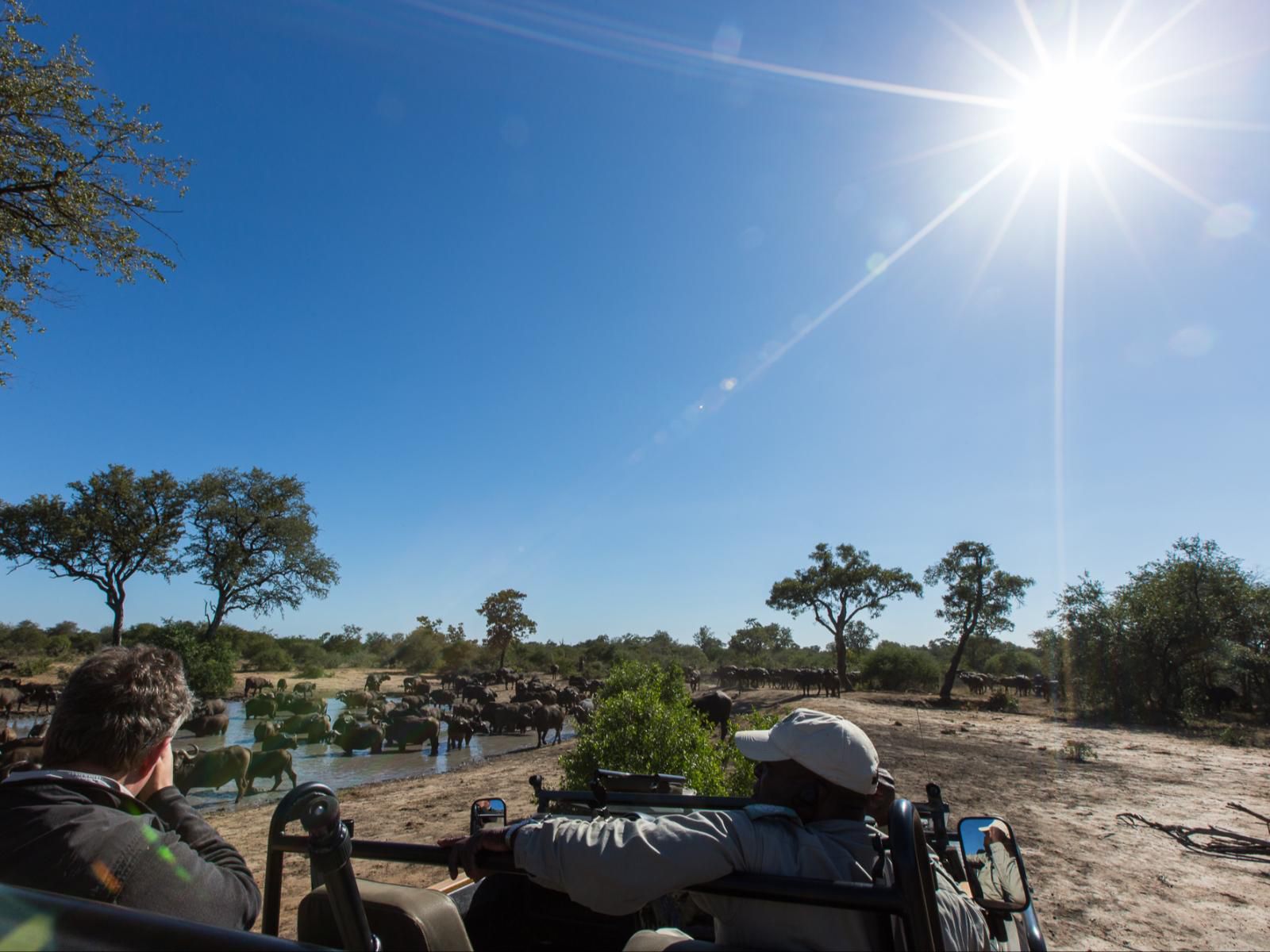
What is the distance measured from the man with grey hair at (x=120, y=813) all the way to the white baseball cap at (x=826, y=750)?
160cm

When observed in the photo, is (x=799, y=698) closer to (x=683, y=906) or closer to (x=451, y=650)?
(x=683, y=906)

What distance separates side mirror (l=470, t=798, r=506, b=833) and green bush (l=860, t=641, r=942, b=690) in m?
43.7

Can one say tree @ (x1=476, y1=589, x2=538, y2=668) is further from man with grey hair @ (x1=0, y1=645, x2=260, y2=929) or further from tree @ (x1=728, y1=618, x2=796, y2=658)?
man with grey hair @ (x1=0, y1=645, x2=260, y2=929)

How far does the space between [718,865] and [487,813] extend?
1.39 meters

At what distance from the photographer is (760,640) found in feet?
276

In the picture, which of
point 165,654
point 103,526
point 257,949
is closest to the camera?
point 257,949

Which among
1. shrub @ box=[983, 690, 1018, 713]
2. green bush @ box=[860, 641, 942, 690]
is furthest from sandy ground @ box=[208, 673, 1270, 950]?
green bush @ box=[860, 641, 942, 690]

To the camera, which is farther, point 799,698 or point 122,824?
point 799,698

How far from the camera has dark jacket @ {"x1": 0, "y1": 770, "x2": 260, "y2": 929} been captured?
1.65 metres

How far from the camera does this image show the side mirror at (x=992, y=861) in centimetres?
247

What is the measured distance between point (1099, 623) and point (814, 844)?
37997 millimetres

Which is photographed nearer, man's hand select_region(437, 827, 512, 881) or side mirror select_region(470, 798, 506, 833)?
man's hand select_region(437, 827, 512, 881)

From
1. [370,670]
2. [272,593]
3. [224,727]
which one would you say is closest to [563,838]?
[224,727]

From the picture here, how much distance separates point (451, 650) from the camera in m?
63.7
